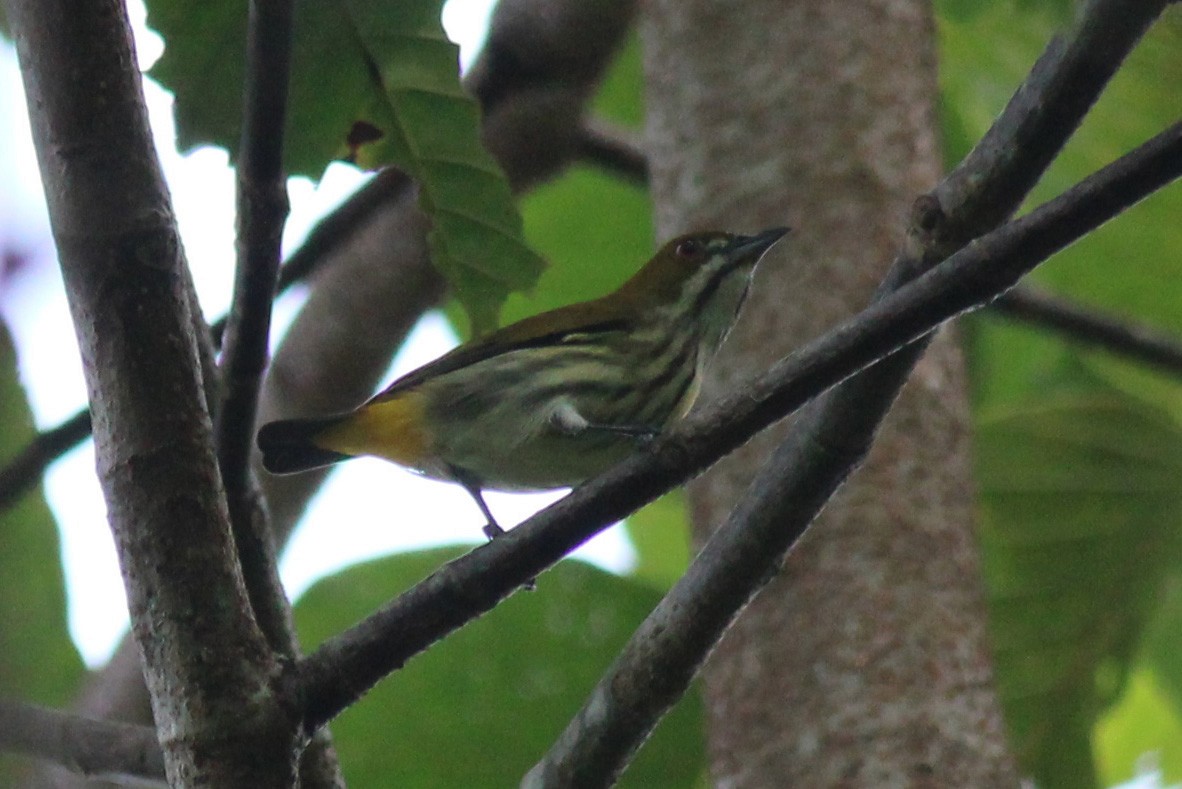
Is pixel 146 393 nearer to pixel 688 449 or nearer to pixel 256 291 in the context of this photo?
pixel 256 291

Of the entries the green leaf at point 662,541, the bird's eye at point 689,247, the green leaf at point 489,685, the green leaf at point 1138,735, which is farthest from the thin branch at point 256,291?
the green leaf at point 1138,735

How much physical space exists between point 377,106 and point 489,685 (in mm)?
2188

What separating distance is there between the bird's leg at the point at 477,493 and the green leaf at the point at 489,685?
609mm

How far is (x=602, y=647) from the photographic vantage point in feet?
14.7

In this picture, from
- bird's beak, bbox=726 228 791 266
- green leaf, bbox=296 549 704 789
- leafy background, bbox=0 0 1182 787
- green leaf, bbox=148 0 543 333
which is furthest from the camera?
green leaf, bbox=296 549 704 789

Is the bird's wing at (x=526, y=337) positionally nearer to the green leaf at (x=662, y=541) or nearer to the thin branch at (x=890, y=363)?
the thin branch at (x=890, y=363)

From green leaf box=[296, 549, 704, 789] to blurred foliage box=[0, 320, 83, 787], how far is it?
7.24 feet

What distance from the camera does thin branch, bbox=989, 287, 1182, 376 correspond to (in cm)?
524

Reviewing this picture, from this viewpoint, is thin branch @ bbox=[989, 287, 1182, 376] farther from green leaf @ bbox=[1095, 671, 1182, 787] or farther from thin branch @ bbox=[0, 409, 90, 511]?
thin branch @ bbox=[0, 409, 90, 511]

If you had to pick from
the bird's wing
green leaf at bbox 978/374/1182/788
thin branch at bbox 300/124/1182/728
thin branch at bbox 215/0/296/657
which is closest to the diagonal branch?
thin branch at bbox 300/124/1182/728

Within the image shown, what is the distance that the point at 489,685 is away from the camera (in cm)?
455

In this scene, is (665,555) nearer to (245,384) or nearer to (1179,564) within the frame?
(1179,564)

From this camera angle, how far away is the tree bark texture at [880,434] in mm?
3502

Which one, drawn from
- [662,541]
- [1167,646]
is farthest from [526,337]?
[1167,646]
